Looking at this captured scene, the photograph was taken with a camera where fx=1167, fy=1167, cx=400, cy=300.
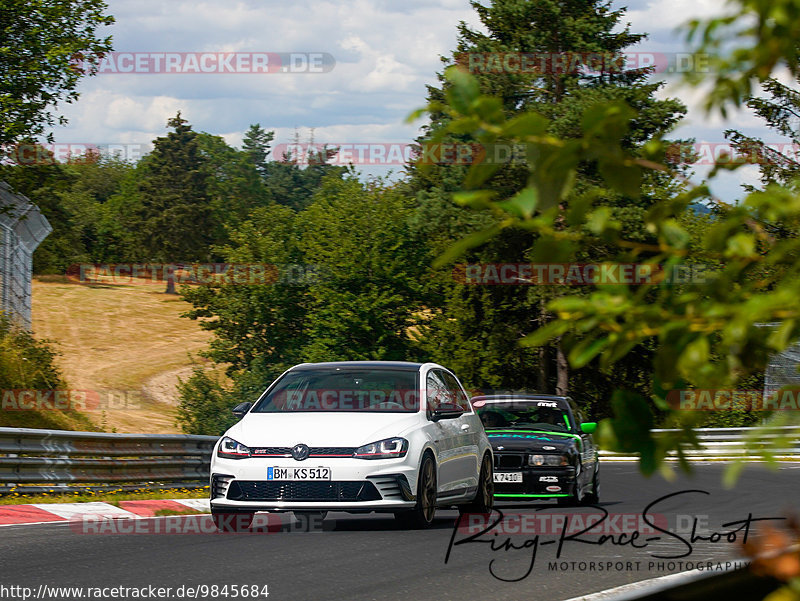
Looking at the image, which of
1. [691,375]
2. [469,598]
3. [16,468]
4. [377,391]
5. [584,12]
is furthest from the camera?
[584,12]

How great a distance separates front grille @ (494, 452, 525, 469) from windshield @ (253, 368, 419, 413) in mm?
3678

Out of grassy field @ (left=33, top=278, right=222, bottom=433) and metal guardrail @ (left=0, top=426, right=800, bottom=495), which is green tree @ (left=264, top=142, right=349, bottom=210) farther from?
metal guardrail @ (left=0, top=426, right=800, bottom=495)

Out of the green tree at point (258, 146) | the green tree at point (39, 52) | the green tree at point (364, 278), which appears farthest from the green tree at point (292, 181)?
the green tree at point (39, 52)

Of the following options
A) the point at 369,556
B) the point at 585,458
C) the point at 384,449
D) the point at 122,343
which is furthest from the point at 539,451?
the point at 122,343

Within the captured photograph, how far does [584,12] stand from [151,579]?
40.6m

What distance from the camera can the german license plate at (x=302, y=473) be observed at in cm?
998

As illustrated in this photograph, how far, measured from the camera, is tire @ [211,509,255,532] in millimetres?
10562

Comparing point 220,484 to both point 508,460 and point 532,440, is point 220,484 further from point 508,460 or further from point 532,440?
point 532,440

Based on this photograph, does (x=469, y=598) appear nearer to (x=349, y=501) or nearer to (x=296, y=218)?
(x=349, y=501)

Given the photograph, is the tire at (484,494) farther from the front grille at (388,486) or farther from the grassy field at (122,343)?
the grassy field at (122,343)

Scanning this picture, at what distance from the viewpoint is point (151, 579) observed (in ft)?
24.4


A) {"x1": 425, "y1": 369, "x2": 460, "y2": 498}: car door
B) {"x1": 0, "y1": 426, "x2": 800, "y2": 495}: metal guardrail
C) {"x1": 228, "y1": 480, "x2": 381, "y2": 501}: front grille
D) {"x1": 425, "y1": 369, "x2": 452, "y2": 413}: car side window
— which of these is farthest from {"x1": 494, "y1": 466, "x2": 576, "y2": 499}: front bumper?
{"x1": 228, "y1": 480, "x2": 381, "y2": 501}: front grille

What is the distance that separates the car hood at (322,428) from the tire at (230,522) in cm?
77

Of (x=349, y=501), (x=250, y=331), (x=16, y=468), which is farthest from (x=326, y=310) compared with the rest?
(x=349, y=501)
